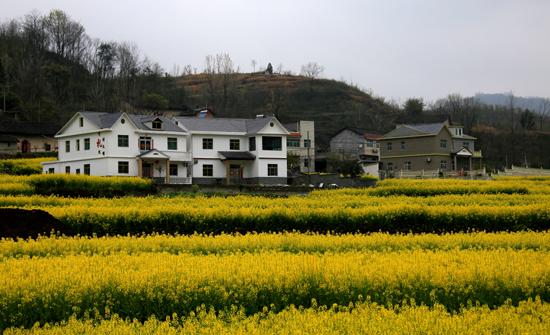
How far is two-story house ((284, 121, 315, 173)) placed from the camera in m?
81.0

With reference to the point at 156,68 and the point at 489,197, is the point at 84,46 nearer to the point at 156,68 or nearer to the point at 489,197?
the point at 156,68

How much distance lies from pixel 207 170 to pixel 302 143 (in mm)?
31595

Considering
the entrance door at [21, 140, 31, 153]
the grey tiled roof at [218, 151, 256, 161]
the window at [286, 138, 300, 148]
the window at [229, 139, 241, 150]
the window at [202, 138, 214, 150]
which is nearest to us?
the grey tiled roof at [218, 151, 256, 161]

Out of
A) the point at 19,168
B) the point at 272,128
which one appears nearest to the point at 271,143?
the point at 272,128

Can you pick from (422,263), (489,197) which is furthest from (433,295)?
(489,197)

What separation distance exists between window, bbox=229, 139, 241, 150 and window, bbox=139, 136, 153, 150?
319 inches

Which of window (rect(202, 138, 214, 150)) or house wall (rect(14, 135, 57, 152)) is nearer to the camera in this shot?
window (rect(202, 138, 214, 150))

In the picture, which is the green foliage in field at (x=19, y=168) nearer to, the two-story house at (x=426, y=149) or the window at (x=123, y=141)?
the window at (x=123, y=141)

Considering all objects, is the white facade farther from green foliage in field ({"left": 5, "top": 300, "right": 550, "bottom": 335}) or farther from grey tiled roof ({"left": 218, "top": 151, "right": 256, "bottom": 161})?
green foliage in field ({"left": 5, "top": 300, "right": 550, "bottom": 335})

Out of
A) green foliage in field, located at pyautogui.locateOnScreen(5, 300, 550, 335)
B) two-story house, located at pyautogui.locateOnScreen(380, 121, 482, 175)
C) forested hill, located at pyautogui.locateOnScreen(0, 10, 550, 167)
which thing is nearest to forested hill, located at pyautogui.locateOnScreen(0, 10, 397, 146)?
forested hill, located at pyautogui.locateOnScreen(0, 10, 550, 167)

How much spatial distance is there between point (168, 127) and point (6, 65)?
179ft

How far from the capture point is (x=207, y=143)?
5509 cm

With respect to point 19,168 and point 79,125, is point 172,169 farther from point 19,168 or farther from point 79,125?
point 19,168

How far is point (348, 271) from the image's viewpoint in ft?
30.2
